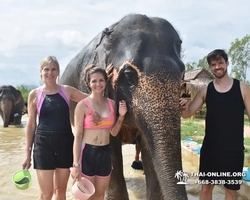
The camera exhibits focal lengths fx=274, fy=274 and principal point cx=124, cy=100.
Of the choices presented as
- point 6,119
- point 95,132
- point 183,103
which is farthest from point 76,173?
point 6,119

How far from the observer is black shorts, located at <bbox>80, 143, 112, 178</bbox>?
2482 mm

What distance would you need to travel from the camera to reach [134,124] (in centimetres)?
268

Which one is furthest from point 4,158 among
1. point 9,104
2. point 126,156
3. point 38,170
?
point 9,104

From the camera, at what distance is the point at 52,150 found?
264cm

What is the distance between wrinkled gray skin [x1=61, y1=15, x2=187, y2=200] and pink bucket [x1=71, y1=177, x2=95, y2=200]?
1.93 ft

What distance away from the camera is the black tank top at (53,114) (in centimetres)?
265

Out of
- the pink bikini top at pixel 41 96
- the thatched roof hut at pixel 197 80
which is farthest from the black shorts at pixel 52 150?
the thatched roof hut at pixel 197 80

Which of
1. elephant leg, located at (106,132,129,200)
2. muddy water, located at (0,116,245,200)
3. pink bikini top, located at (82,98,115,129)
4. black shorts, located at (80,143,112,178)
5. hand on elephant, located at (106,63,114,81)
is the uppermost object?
hand on elephant, located at (106,63,114,81)

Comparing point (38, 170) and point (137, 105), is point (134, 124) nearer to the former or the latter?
point (137, 105)

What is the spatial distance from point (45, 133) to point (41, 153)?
19 centimetres

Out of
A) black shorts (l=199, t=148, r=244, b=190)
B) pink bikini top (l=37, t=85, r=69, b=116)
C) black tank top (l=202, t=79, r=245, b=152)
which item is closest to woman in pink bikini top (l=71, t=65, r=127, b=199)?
pink bikini top (l=37, t=85, r=69, b=116)

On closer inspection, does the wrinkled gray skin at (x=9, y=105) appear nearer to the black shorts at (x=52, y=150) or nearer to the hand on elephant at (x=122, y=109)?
the black shorts at (x=52, y=150)

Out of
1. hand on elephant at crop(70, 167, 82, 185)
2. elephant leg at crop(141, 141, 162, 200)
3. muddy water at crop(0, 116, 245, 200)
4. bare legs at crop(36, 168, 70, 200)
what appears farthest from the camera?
muddy water at crop(0, 116, 245, 200)

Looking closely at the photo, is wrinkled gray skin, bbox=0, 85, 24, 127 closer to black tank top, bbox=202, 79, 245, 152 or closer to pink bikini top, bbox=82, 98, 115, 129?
pink bikini top, bbox=82, 98, 115, 129
